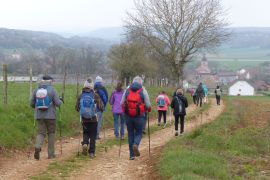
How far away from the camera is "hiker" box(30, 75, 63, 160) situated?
42.8ft

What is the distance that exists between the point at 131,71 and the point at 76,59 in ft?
129

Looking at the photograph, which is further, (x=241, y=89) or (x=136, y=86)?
(x=241, y=89)

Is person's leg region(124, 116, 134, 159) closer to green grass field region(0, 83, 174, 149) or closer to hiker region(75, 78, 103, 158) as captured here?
hiker region(75, 78, 103, 158)


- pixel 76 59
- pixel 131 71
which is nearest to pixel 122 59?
pixel 131 71

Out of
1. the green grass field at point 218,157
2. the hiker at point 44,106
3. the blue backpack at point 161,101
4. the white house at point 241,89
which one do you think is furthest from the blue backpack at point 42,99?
the white house at point 241,89

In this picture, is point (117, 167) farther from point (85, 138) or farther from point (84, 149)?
point (85, 138)

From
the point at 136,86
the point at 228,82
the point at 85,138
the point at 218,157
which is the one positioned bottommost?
the point at 218,157

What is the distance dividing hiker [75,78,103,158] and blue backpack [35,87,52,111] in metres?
0.90

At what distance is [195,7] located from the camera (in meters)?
48.8

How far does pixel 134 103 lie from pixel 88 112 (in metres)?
1.35

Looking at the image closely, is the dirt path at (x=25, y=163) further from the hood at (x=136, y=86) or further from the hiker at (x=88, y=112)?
the hood at (x=136, y=86)

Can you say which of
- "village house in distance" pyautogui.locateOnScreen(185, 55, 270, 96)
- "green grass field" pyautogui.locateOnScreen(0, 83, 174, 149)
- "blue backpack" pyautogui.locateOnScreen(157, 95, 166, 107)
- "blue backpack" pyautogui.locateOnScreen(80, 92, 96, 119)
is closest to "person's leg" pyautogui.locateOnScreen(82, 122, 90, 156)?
"blue backpack" pyautogui.locateOnScreen(80, 92, 96, 119)

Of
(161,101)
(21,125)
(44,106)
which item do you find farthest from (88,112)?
(161,101)

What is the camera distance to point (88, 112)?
529 inches
